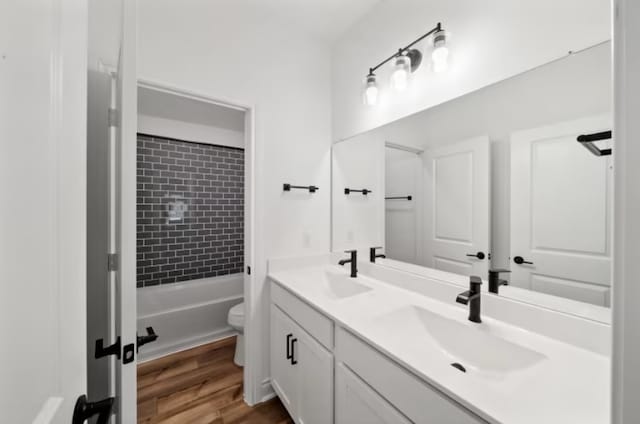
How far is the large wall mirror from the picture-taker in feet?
2.96

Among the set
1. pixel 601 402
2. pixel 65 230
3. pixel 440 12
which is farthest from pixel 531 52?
pixel 65 230

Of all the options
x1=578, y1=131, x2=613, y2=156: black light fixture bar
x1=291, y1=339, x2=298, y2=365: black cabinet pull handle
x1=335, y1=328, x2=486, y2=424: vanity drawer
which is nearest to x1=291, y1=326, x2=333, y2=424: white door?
x1=291, y1=339, x2=298, y2=365: black cabinet pull handle

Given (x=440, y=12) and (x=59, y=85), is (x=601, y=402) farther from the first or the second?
(x=440, y=12)

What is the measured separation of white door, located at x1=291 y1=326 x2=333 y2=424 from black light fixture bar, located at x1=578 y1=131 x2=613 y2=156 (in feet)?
4.25

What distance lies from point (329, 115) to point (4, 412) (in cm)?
219

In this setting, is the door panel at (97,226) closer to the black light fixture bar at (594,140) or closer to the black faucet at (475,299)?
the black faucet at (475,299)

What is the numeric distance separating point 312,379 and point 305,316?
308 millimetres

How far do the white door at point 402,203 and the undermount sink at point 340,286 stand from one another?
34 cm

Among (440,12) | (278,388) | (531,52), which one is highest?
(440,12)

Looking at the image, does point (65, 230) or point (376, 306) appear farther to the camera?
point (376, 306)

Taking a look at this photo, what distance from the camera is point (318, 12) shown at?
1.80m

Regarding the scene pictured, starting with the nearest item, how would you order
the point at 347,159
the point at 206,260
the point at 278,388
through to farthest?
the point at 278,388
the point at 347,159
the point at 206,260

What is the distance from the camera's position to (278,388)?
168 cm

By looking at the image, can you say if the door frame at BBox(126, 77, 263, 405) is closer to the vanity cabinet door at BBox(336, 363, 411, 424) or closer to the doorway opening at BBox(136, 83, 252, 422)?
the doorway opening at BBox(136, 83, 252, 422)
